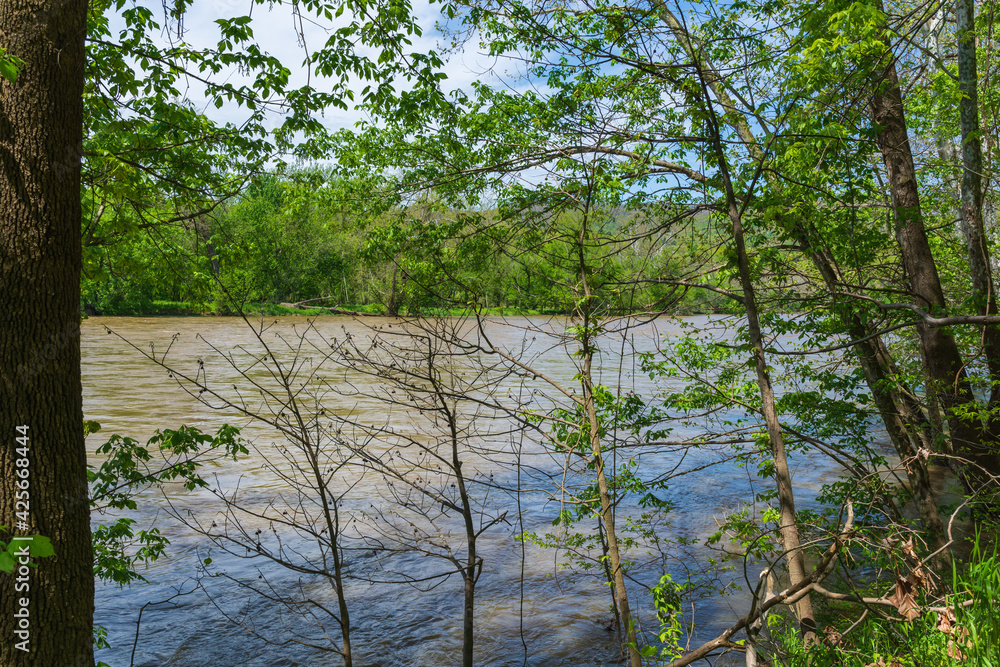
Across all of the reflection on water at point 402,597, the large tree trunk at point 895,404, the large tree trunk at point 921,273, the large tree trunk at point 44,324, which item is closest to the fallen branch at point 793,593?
the reflection on water at point 402,597

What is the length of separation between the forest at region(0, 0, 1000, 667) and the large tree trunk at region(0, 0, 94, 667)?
0.01 meters

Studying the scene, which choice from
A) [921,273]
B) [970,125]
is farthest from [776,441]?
[921,273]

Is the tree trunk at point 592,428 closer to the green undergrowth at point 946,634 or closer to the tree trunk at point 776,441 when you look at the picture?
the tree trunk at point 776,441

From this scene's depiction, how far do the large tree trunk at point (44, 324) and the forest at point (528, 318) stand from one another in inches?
0.5

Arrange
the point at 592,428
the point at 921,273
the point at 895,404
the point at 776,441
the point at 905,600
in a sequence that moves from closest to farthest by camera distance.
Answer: the point at 905,600, the point at 776,441, the point at 592,428, the point at 921,273, the point at 895,404

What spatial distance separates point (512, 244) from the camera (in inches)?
244

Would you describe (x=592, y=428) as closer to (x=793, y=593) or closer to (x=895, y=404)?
(x=793, y=593)

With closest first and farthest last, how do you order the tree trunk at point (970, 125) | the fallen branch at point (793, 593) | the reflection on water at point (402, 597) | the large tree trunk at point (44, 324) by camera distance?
the fallen branch at point (793, 593), the large tree trunk at point (44, 324), the tree trunk at point (970, 125), the reflection on water at point (402, 597)

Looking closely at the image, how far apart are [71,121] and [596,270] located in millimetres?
3088

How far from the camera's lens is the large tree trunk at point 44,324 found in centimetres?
306

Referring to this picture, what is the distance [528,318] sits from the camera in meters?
4.66

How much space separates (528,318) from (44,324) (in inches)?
110

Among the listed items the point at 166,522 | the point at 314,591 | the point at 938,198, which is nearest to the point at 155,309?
the point at 166,522

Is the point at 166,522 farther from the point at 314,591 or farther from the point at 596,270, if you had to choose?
the point at 596,270
